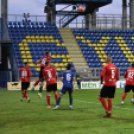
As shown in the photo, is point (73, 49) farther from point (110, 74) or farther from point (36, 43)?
point (110, 74)

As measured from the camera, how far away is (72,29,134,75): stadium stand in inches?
1391

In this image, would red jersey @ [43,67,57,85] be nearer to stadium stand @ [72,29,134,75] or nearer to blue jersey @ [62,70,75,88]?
blue jersey @ [62,70,75,88]

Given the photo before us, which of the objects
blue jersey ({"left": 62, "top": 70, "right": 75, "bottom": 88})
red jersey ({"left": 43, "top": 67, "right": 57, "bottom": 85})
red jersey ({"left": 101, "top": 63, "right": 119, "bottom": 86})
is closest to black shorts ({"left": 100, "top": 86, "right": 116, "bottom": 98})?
red jersey ({"left": 101, "top": 63, "right": 119, "bottom": 86})

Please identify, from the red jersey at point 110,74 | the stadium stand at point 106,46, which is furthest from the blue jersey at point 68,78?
the stadium stand at point 106,46

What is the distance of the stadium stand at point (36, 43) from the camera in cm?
3350

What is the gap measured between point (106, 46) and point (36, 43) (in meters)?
8.13

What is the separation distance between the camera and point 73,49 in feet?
121

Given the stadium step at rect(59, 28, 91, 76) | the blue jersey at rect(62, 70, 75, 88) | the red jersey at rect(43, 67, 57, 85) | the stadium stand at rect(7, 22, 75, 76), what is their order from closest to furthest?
1. the blue jersey at rect(62, 70, 75, 88)
2. the red jersey at rect(43, 67, 57, 85)
3. the stadium stand at rect(7, 22, 75, 76)
4. the stadium step at rect(59, 28, 91, 76)

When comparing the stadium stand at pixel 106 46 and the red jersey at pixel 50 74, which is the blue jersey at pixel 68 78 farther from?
the stadium stand at pixel 106 46

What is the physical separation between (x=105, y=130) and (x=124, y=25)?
1372 inches

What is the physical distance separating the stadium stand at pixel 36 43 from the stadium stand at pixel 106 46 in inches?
98.2

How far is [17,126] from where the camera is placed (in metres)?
7.97

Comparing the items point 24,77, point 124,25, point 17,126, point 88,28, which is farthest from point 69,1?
point 17,126

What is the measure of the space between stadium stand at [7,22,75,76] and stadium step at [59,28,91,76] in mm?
690
